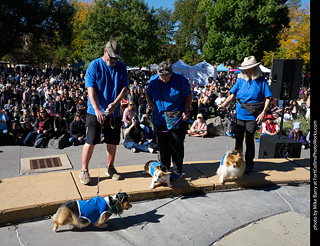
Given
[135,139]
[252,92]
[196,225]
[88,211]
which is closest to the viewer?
[88,211]

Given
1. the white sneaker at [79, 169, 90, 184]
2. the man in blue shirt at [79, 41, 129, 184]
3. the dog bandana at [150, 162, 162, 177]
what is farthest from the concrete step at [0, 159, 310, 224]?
the man in blue shirt at [79, 41, 129, 184]

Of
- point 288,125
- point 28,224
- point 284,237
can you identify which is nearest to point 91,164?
point 28,224

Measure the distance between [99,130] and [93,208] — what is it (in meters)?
1.16

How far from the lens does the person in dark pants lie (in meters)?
3.95

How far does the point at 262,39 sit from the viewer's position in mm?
28750

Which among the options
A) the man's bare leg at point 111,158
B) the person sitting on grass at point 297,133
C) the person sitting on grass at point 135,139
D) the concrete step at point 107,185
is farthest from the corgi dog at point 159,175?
the person sitting on grass at point 297,133

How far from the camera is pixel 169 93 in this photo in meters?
3.95

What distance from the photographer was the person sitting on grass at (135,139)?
746 centimetres

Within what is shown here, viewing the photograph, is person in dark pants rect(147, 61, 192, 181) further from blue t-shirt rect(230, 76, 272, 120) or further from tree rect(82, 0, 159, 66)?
tree rect(82, 0, 159, 66)

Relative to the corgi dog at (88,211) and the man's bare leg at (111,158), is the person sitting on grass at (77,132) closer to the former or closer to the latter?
the man's bare leg at (111,158)

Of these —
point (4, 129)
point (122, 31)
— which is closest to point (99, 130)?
point (4, 129)

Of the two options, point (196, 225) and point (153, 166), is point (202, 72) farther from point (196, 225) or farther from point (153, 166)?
point (196, 225)
